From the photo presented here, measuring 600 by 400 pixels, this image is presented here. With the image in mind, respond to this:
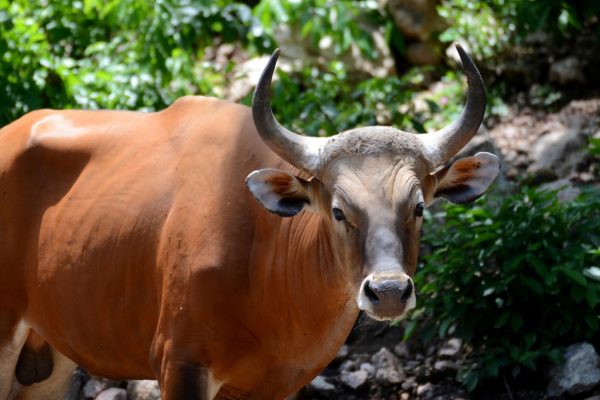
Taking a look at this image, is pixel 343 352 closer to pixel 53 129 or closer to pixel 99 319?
pixel 99 319

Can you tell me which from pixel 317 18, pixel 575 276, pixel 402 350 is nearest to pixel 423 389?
pixel 402 350

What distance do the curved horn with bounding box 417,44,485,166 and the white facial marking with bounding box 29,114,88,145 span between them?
2148mm

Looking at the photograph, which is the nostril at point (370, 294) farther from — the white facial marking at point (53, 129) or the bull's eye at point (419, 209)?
the white facial marking at point (53, 129)

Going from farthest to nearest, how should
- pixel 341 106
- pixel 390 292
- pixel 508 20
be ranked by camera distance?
pixel 508 20 → pixel 341 106 → pixel 390 292

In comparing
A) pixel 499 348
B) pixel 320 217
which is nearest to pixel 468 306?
pixel 499 348

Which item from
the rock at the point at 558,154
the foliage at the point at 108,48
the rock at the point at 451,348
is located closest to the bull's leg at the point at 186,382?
the rock at the point at 451,348

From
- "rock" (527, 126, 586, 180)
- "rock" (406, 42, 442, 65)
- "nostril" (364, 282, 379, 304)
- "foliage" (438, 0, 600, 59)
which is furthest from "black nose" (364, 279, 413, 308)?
"rock" (406, 42, 442, 65)

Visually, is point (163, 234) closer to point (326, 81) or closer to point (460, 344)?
point (460, 344)

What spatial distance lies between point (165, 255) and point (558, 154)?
5424 mm

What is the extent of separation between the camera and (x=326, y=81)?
34.2ft

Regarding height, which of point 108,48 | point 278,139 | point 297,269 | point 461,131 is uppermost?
point 278,139

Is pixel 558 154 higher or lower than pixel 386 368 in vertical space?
lower

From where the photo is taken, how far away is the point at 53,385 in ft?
22.0

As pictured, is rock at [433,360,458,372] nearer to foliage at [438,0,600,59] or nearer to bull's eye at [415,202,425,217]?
bull's eye at [415,202,425,217]
